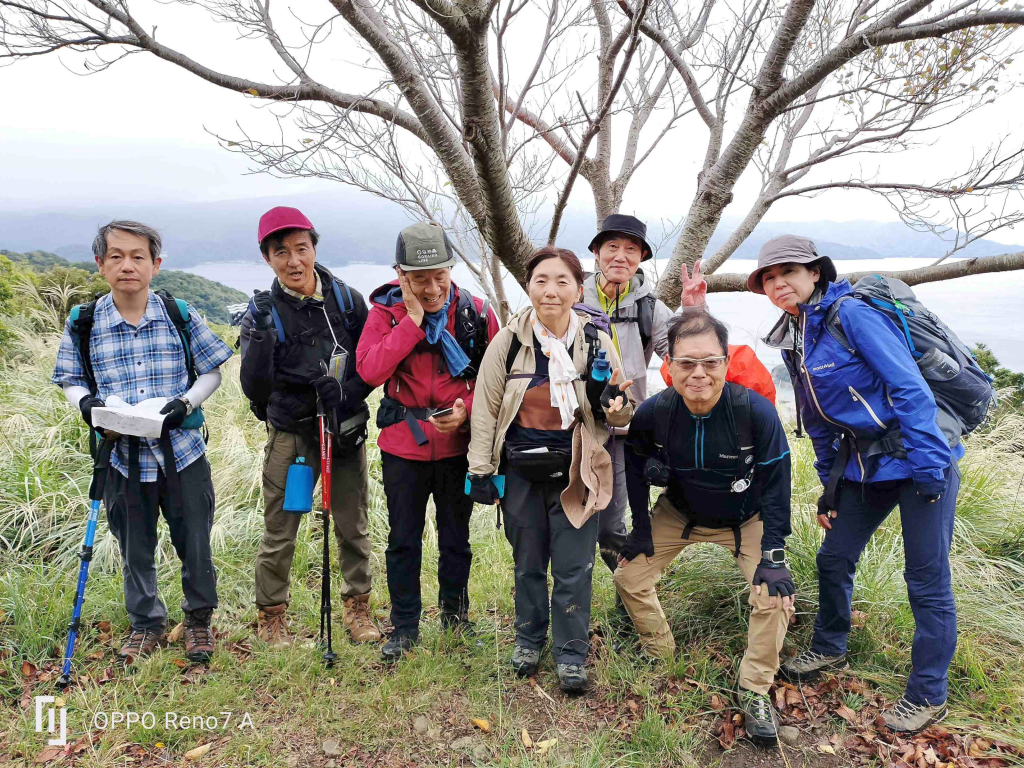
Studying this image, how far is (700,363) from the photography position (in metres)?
2.99

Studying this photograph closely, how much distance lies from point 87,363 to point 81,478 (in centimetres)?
217

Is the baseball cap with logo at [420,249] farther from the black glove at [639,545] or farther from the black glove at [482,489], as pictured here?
the black glove at [639,545]

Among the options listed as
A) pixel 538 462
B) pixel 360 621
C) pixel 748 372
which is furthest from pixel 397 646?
pixel 748 372

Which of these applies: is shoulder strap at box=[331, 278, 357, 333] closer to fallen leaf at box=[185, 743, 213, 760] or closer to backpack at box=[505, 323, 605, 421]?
backpack at box=[505, 323, 605, 421]

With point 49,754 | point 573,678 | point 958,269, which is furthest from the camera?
point 958,269

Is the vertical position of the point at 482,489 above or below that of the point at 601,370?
below

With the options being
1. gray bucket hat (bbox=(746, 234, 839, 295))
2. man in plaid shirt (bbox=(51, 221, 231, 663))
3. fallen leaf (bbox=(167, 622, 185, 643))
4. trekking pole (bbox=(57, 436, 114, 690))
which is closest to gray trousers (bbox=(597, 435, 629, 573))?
gray bucket hat (bbox=(746, 234, 839, 295))

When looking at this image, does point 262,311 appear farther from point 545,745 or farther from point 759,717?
point 759,717

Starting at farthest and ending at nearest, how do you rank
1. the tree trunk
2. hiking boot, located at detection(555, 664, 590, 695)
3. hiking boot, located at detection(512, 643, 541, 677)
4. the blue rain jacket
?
the tree trunk
hiking boot, located at detection(512, 643, 541, 677)
hiking boot, located at detection(555, 664, 590, 695)
the blue rain jacket

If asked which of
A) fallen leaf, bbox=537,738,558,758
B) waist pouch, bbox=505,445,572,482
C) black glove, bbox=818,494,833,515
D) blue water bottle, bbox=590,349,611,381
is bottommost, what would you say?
fallen leaf, bbox=537,738,558,758

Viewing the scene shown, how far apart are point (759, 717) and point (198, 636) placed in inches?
119

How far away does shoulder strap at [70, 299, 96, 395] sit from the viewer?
3.26 meters

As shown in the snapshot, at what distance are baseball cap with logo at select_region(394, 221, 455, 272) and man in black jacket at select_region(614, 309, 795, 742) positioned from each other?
4.12 ft

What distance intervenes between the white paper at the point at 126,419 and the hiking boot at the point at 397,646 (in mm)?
1686
